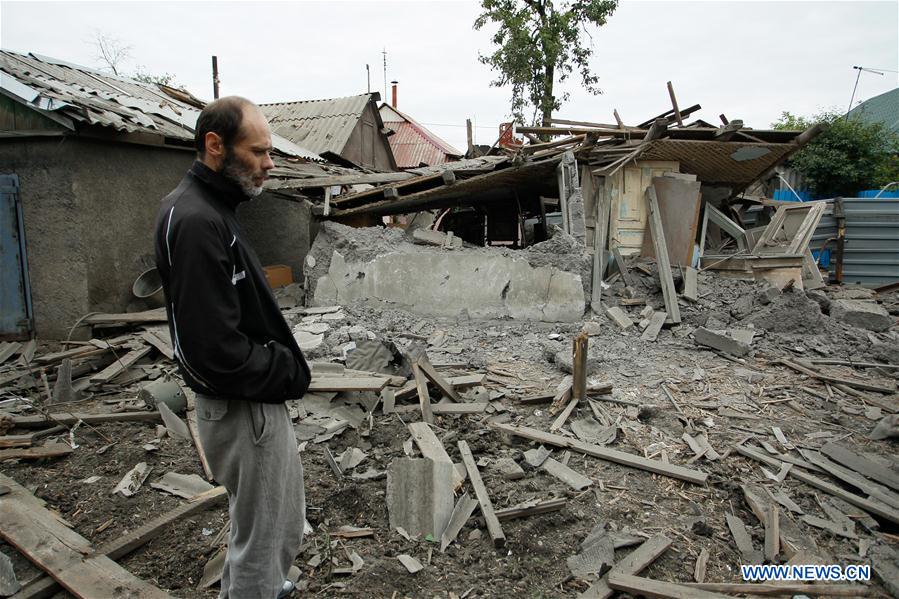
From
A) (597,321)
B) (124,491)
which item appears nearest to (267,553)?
(124,491)

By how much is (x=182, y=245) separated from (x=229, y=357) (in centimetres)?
42

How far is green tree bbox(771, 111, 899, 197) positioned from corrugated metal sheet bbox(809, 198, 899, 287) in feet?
25.8

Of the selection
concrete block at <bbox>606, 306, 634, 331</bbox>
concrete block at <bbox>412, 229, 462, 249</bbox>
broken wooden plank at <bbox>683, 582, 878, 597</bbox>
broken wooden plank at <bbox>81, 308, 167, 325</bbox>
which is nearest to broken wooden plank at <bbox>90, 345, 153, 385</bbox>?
broken wooden plank at <bbox>81, 308, 167, 325</bbox>

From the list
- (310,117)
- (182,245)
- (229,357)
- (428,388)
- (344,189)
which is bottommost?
(428,388)

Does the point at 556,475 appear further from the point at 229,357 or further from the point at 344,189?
the point at 344,189

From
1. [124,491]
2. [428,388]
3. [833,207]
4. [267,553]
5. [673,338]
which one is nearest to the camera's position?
[267,553]

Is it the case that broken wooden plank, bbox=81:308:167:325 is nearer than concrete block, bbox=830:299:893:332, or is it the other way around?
broken wooden plank, bbox=81:308:167:325

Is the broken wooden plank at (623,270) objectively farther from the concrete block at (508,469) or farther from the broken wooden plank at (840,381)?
the concrete block at (508,469)

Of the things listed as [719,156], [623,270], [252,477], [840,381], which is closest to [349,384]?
[252,477]

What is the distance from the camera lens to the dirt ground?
10.3ft

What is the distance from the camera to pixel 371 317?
846cm

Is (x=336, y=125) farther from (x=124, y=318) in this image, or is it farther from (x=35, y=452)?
(x=35, y=452)

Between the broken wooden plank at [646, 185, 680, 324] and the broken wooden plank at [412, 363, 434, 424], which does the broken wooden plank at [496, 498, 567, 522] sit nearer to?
the broken wooden plank at [412, 363, 434, 424]

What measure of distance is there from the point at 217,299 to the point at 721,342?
7148 millimetres
